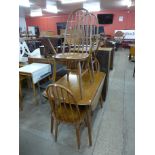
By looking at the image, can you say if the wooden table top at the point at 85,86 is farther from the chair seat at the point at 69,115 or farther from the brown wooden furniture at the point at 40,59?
the brown wooden furniture at the point at 40,59

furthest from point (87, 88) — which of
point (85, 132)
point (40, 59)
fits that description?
point (40, 59)

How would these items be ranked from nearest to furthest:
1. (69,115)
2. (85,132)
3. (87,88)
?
1. (69,115)
2. (87,88)
3. (85,132)

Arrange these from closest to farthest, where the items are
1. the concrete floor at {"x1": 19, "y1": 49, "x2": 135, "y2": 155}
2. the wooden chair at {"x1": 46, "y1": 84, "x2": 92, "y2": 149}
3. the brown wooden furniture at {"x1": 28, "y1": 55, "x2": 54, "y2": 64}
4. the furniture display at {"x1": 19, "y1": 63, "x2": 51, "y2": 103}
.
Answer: the wooden chair at {"x1": 46, "y1": 84, "x2": 92, "y2": 149} → the concrete floor at {"x1": 19, "y1": 49, "x2": 135, "y2": 155} → the furniture display at {"x1": 19, "y1": 63, "x2": 51, "y2": 103} → the brown wooden furniture at {"x1": 28, "y1": 55, "x2": 54, "y2": 64}

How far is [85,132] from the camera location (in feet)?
6.31

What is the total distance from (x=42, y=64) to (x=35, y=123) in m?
1.19

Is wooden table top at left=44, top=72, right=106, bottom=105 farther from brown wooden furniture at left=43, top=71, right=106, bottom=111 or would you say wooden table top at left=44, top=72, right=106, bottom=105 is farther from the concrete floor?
the concrete floor

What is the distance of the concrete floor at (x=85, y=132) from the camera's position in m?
1.66

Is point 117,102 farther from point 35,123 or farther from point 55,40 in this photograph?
point 55,40

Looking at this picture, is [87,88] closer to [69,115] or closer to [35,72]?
[69,115]

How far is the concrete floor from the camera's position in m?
1.66

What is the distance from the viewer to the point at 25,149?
170 centimetres

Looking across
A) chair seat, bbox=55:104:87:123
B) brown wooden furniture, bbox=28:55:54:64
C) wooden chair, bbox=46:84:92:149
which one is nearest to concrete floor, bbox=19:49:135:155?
wooden chair, bbox=46:84:92:149
